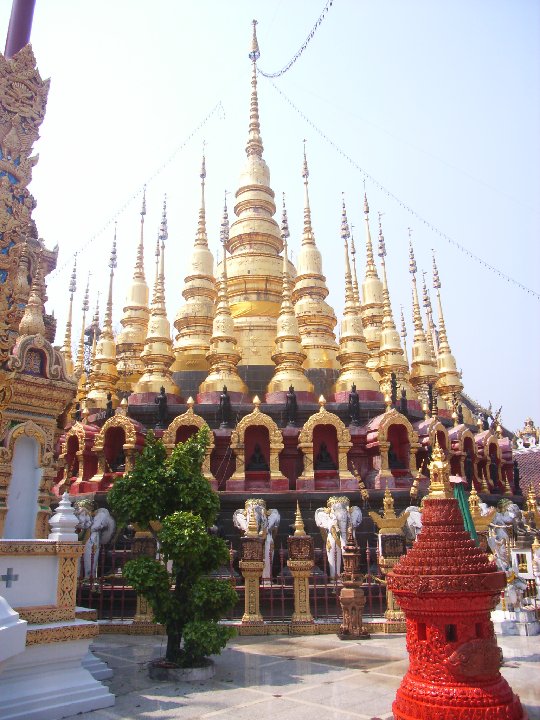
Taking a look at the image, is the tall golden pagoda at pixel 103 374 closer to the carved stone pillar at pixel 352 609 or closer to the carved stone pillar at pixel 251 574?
the carved stone pillar at pixel 251 574

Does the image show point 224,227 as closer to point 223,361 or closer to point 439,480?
point 223,361

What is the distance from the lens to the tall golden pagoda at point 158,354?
22203 millimetres

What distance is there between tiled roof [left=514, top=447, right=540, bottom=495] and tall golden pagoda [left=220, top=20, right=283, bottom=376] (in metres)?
17.5

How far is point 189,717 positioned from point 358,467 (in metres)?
13.2

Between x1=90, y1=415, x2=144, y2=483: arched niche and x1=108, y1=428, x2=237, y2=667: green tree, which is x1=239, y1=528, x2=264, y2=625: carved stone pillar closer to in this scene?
x1=108, y1=428, x2=237, y2=667: green tree

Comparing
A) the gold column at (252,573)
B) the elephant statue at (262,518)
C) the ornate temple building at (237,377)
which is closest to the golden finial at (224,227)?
the ornate temple building at (237,377)

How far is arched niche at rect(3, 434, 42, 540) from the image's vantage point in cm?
891

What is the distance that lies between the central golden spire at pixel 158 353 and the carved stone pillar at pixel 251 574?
34.9 feet

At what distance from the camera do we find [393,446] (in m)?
19.8

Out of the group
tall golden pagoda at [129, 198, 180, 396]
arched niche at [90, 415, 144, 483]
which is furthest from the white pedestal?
tall golden pagoda at [129, 198, 180, 396]

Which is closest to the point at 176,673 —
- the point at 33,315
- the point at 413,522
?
the point at 33,315

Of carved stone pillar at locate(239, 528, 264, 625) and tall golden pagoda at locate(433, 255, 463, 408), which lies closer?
carved stone pillar at locate(239, 528, 264, 625)

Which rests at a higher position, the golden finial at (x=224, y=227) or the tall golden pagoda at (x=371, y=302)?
the golden finial at (x=224, y=227)

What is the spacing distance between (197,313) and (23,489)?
17242 millimetres
